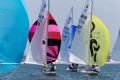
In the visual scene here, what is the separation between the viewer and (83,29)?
4238 cm

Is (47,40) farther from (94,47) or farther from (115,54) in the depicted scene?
(115,54)

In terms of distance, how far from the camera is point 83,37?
42.4 meters

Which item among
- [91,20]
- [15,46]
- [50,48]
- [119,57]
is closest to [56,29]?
[50,48]

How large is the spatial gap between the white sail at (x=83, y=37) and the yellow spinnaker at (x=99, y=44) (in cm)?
57

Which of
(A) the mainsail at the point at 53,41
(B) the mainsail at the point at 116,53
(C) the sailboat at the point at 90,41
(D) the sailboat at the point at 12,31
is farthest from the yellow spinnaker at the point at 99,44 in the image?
(D) the sailboat at the point at 12,31

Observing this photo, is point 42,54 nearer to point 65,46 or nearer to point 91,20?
point 91,20

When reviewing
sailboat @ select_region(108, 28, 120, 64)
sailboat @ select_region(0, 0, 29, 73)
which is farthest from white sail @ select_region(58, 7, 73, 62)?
sailboat @ select_region(0, 0, 29, 73)

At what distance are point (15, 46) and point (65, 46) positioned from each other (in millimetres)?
35981

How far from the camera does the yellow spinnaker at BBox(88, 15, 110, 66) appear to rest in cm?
4250

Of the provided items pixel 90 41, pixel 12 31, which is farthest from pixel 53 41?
pixel 12 31

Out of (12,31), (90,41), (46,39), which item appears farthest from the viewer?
(90,41)

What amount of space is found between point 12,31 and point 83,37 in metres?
25.4

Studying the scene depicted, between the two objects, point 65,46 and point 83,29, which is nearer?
point 83,29

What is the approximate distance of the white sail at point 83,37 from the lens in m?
42.0
